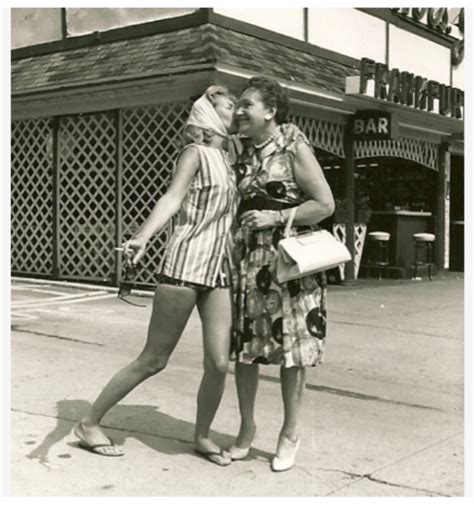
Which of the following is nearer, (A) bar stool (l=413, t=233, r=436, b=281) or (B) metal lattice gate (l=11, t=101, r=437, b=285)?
(B) metal lattice gate (l=11, t=101, r=437, b=285)

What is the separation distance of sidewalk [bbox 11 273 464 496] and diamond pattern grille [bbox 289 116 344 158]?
4.09 metres

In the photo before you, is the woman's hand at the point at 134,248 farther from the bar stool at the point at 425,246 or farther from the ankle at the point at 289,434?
the bar stool at the point at 425,246

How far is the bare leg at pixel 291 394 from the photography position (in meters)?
3.92

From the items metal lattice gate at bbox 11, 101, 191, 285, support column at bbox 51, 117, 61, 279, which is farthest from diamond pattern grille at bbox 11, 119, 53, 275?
support column at bbox 51, 117, 61, 279

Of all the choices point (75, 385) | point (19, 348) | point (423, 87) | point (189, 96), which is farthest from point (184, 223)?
point (423, 87)

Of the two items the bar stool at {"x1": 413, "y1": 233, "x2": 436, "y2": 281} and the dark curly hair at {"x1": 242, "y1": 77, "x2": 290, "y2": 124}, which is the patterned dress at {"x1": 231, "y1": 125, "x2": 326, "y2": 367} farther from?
the bar stool at {"x1": 413, "y1": 233, "x2": 436, "y2": 281}

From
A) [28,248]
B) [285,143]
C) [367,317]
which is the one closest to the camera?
[285,143]

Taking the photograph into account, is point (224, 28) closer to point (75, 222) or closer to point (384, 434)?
point (75, 222)

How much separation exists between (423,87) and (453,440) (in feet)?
28.1

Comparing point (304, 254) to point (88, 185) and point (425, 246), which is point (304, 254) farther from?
point (425, 246)

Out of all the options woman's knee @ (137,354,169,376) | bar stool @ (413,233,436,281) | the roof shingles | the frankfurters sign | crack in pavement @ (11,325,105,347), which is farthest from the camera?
bar stool @ (413,233,436,281)

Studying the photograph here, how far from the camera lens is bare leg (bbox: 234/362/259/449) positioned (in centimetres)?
402

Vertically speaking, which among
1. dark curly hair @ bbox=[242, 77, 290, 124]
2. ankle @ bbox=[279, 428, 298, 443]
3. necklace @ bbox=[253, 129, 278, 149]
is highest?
dark curly hair @ bbox=[242, 77, 290, 124]

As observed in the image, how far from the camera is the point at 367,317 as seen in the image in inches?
360
